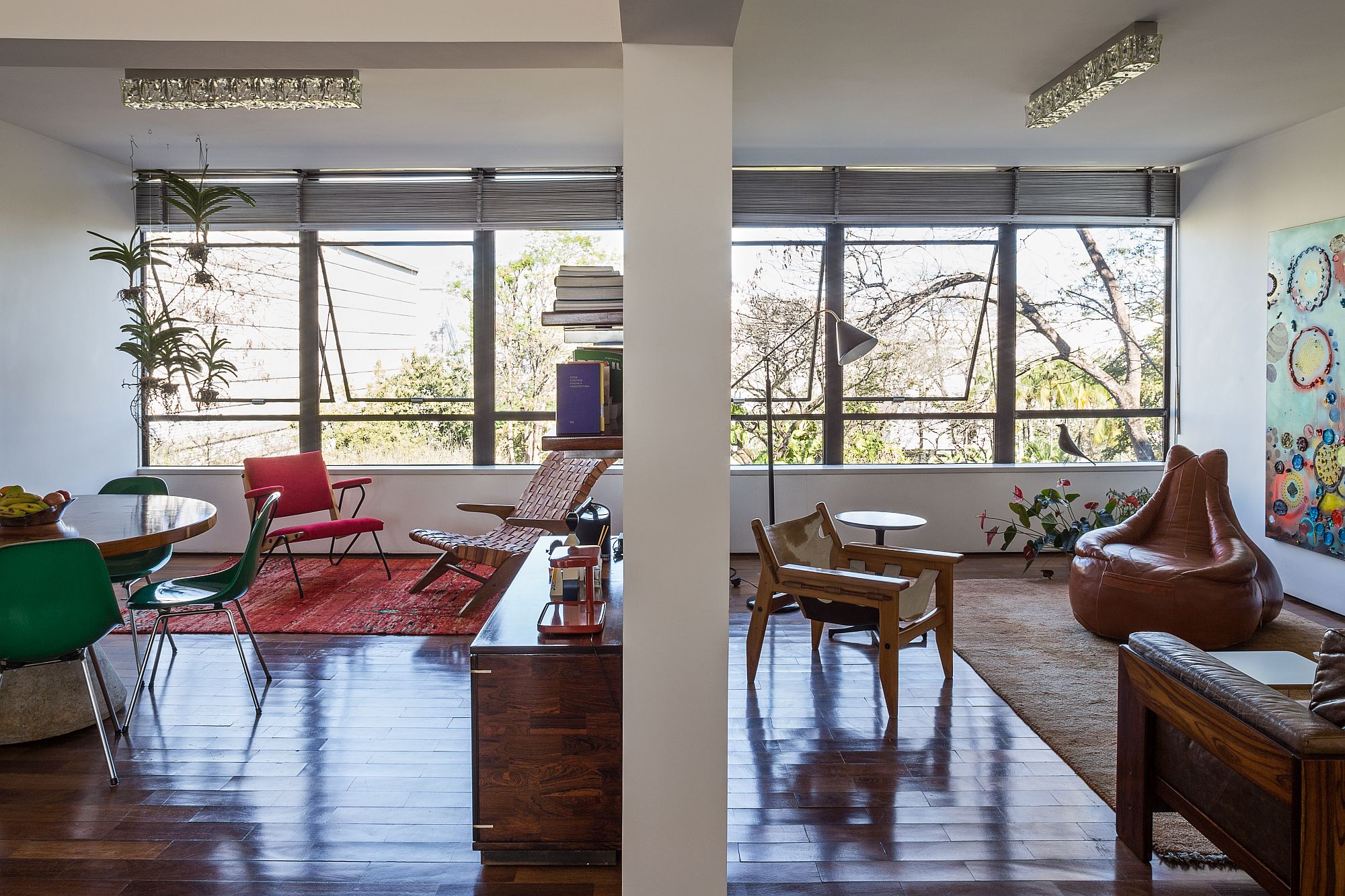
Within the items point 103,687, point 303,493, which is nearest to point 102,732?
point 103,687

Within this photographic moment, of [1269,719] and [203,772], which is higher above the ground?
[1269,719]

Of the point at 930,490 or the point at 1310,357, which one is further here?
the point at 930,490

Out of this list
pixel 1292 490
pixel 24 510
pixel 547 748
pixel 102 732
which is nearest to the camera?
pixel 547 748

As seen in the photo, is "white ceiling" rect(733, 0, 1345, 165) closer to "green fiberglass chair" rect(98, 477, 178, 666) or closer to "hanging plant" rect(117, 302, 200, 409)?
"green fiberglass chair" rect(98, 477, 178, 666)

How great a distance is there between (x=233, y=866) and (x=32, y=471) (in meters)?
4.57

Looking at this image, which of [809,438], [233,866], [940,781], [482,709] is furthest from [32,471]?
[940,781]

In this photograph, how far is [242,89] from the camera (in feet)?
14.8

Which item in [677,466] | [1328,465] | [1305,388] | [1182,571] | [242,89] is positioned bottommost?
[1182,571]

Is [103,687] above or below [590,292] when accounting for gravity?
below

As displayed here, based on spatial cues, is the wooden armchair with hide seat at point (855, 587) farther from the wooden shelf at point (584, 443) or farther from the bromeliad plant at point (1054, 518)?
the bromeliad plant at point (1054, 518)

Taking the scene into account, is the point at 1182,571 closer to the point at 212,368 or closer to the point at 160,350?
the point at 212,368

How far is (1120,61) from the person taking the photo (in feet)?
13.7

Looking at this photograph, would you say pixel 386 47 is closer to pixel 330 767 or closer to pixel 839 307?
pixel 330 767

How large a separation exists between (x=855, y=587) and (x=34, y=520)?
3658 mm
